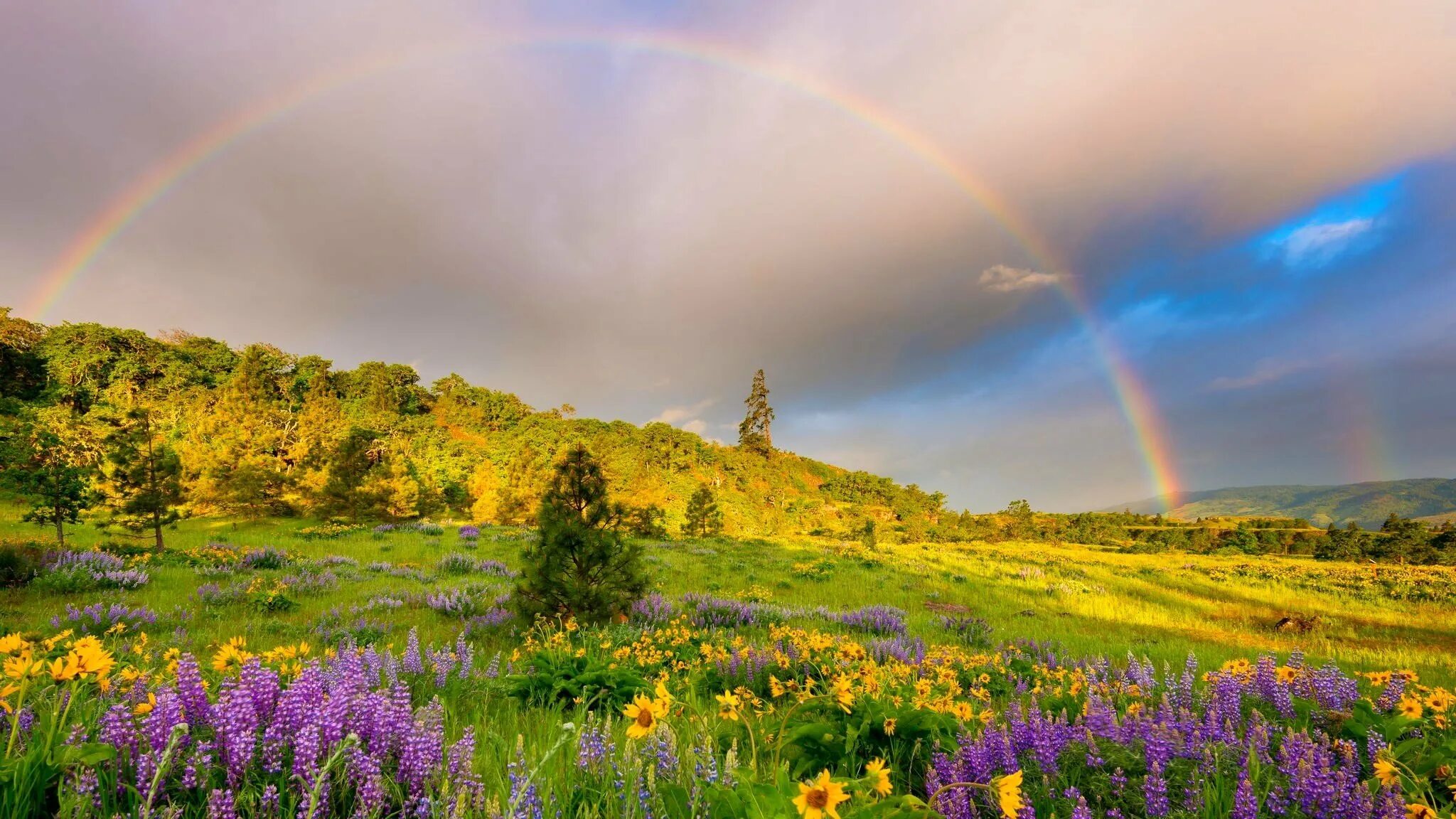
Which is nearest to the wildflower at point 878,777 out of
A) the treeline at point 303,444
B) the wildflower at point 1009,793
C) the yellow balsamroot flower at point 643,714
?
the wildflower at point 1009,793

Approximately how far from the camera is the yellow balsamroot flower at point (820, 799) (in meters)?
1.22

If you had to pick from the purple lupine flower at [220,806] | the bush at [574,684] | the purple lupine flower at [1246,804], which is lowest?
the bush at [574,684]

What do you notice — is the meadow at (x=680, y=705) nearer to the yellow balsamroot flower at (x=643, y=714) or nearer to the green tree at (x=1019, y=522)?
the yellow balsamroot flower at (x=643, y=714)

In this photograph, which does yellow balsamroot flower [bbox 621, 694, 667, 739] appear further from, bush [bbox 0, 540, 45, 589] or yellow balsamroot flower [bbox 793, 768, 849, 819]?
bush [bbox 0, 540, 45, 589]

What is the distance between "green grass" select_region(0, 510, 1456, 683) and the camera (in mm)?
7160

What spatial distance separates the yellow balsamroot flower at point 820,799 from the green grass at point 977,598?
243 inches

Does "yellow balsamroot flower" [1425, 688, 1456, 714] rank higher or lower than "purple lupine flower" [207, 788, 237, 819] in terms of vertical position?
lower

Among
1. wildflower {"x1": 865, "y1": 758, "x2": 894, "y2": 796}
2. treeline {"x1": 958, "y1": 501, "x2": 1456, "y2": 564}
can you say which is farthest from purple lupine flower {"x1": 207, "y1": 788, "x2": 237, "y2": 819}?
treeline {"x1": 958, "y1": 501, "x2": 1456, "y2": 564}

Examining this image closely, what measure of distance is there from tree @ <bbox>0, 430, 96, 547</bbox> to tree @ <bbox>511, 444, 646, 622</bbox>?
35.9ft

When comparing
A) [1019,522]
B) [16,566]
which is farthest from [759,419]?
[16,566]

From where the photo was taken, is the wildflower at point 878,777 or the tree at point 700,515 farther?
the tree at point 700,515

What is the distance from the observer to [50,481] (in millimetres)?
11031

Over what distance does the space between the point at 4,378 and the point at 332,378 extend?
13795 millimetres

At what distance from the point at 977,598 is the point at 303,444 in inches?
1361
